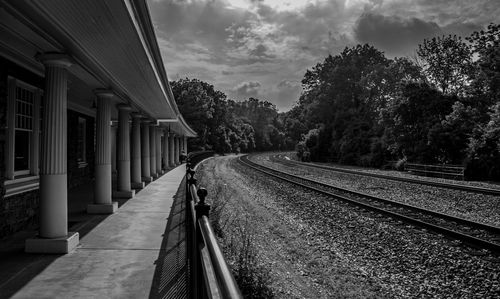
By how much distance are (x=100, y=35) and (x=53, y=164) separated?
2248mm

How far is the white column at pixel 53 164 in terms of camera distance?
6.00 metres

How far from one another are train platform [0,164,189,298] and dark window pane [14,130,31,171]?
158cm

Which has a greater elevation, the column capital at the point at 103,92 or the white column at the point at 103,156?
the column capital at the point at 103,92

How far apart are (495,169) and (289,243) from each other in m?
19.9

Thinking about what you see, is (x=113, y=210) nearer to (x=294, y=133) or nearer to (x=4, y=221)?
(x=4, y=221)

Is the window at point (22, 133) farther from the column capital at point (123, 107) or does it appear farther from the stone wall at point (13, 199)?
the column capital at point (123, 107)

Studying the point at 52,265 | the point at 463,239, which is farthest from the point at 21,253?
the point at 463,239

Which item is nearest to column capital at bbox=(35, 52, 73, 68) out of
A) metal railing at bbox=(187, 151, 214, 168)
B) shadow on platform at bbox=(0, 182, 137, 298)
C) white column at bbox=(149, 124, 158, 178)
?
shadow on platform at bbox=(0, 182, 137, 298)

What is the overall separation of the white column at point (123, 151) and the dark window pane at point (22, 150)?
326 cm

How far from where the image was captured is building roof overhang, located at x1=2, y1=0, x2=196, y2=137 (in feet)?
14.8

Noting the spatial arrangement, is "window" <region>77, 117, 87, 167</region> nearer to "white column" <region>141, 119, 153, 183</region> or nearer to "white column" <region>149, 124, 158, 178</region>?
"white column" <region>141, 119, 153, 183</region>

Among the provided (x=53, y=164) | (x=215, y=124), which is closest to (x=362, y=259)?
(x=53, y=164)

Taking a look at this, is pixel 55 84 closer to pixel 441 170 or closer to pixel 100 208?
pixel 100 208

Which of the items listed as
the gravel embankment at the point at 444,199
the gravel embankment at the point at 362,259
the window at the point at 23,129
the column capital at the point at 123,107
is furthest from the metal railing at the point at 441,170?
the window at the point at 23,129
